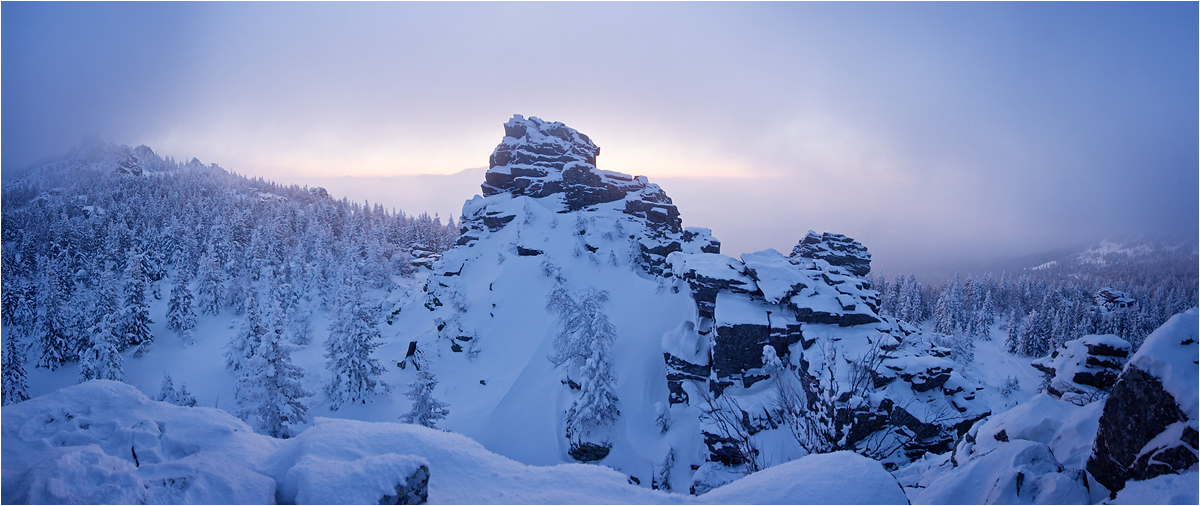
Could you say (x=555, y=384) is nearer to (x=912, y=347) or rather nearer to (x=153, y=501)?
(x=912, y=347)

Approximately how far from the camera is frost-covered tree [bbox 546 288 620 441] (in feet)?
78.4

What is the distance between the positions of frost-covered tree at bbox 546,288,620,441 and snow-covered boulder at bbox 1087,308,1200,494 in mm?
19328

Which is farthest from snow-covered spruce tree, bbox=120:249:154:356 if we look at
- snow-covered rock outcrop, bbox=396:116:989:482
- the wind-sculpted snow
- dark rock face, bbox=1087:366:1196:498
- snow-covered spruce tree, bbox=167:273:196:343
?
dark rock face, bbox=1087:366:1196:498

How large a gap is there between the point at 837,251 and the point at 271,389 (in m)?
57.5

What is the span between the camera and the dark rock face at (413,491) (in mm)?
4912

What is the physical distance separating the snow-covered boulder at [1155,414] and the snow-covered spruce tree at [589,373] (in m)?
19.3

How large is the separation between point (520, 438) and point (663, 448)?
27.5 feet

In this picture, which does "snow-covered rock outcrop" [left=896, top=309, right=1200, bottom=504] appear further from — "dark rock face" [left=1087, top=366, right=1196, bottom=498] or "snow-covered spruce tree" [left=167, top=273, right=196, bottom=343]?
"snow-covered spruce tree" [left=167, top=273, right=196, bottom=343]

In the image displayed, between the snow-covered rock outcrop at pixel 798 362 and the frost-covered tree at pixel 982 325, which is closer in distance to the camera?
the snow-covered rock outcrop at pixel 798 362

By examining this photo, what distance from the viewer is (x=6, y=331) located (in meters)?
30.1

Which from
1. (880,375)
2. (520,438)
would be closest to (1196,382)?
(880,375)

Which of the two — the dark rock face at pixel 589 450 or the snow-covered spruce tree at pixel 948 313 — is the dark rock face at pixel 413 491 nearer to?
the dark rock face at pixel 589 450

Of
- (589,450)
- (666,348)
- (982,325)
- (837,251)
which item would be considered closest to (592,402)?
(589,450)

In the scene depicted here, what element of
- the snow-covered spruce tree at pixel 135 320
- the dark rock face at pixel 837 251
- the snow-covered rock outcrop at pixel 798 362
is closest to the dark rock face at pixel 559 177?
the dark rock face at pixel 837 251
